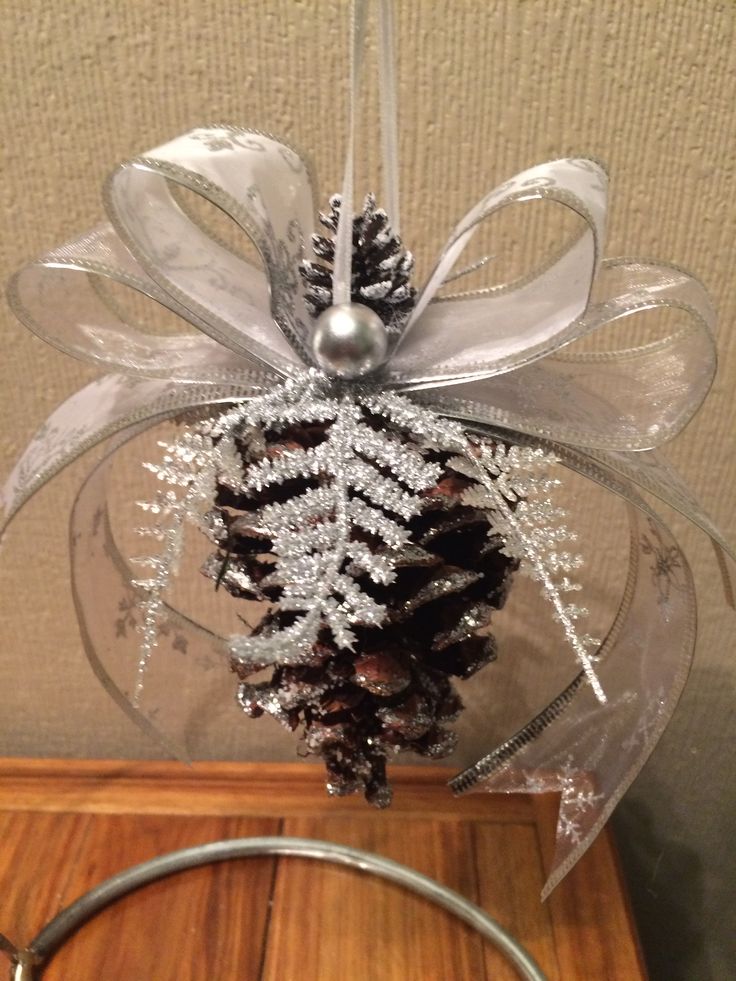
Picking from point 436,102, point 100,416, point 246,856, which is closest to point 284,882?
point 246,856

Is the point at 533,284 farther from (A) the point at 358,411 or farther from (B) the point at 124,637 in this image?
(B) the point at 124,637

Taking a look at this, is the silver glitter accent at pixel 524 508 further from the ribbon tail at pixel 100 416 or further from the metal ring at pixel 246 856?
the metal ring at pixel 246 856

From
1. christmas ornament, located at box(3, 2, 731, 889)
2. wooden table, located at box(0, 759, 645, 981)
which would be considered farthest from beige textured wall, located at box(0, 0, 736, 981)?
wooden table, located at box(0, 759, 645, 981)

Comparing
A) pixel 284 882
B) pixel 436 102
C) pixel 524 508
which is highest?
pixel 436 102

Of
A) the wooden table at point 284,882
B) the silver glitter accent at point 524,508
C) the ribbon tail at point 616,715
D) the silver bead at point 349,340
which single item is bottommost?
the wooden table at point 284,882

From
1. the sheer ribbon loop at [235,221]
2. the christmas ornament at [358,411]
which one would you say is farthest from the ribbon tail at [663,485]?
the sheer ribbon loop at [235,221]

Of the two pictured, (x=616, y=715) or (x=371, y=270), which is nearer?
(x=371, y=270)

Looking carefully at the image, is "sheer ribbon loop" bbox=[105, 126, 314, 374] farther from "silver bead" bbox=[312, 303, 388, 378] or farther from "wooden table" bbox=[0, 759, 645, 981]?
"wooden table" bbox=[0, 759, 645, 981]

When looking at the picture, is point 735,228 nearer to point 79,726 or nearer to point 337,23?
point 337,23
